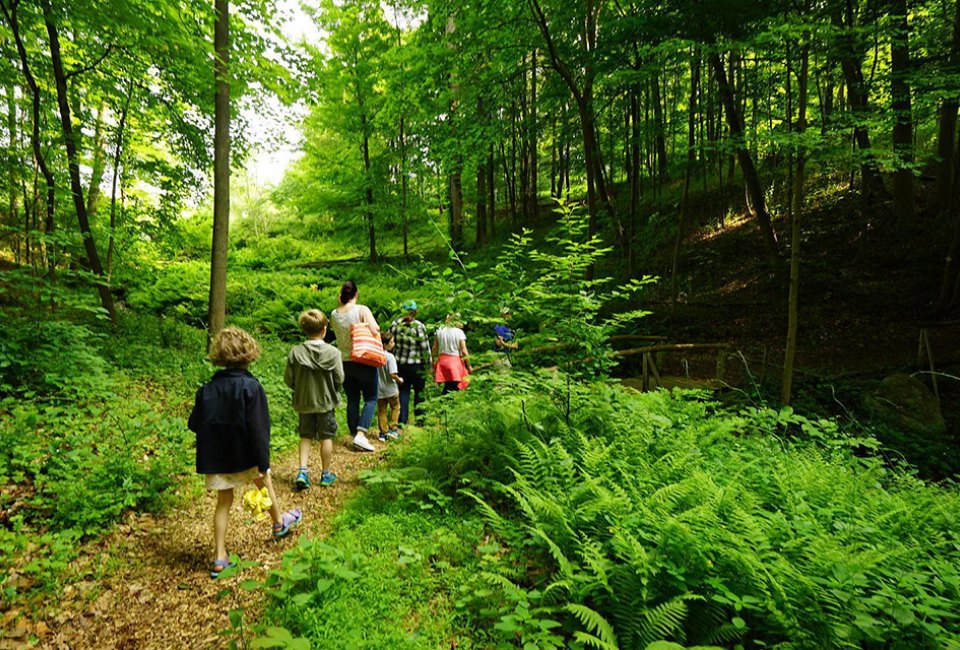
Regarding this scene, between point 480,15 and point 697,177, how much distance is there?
1499 cm

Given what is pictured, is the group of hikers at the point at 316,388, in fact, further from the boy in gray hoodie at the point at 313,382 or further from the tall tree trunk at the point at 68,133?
the tall tree trunk at the point at 68,133

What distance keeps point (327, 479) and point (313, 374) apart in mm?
1176

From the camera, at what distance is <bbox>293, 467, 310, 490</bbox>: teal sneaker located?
457 centimetres

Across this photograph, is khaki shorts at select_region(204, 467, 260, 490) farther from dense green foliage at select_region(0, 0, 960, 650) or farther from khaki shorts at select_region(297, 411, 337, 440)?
khaki shorts at select_region(297, 411, 337, 440)

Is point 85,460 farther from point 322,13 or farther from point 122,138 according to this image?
point 322,13

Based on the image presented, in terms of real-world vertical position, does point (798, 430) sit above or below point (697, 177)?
below

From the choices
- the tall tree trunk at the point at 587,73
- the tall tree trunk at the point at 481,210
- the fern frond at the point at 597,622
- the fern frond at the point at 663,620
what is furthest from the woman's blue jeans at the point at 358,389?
the tall tree trunk at the point at 481,210

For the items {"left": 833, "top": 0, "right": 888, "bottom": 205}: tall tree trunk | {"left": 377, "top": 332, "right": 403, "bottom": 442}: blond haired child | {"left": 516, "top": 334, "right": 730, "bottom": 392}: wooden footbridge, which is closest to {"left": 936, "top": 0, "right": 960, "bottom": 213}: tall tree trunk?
{"left": 833, "top": 0, "right": 888, "bottom": 205}: tall tree trunk

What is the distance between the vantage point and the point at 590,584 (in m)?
2.46

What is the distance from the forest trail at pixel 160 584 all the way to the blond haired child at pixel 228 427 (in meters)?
0.23

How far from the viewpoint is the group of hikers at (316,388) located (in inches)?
130

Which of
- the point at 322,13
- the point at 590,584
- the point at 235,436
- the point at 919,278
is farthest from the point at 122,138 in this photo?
the point at 919,278

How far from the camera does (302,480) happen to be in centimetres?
457

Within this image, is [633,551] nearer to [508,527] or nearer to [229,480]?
[508,527]
